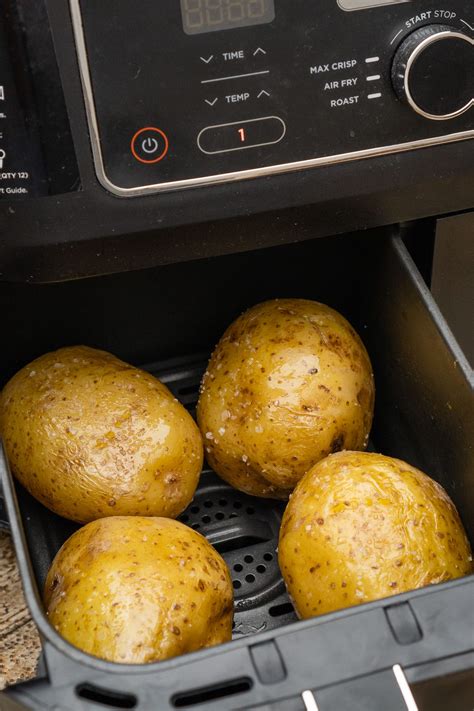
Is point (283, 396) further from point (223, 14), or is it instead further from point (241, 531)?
point (223, 14)

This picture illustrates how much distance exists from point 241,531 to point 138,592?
234mm

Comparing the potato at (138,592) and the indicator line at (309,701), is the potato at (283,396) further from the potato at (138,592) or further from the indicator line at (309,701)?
the indicator line at (309,701)

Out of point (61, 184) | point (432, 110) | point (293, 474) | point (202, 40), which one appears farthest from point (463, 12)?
point (293, 474)

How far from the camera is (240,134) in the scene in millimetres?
651

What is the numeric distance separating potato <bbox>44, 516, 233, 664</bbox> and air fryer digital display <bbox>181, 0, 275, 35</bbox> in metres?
0.40

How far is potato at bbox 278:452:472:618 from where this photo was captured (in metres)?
0.67

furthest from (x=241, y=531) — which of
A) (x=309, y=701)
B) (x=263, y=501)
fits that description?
(x=309, y=701)

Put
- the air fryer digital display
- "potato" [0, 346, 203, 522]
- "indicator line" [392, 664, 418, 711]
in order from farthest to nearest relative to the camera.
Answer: "potato" [0, 346, 203, 522], the air fryer digital display, "indicator line" [392, 664, 418, 711]

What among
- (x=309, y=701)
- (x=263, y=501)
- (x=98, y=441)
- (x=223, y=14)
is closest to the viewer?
(x=309, y=701)

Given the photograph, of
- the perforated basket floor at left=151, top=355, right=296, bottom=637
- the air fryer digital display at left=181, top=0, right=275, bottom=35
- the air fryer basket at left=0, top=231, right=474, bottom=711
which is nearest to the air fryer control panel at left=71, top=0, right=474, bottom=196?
the air fryer digital display at left=181, top=0, right=275, bottom=35

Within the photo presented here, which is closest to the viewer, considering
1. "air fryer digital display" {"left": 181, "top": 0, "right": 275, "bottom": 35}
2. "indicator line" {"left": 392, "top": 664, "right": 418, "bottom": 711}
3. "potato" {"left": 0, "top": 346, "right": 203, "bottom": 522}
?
"indicator line" {"left": 392, "top": 664, "right": 418, "bottom": 711}

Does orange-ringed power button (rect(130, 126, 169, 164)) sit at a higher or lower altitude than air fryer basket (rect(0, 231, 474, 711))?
higher

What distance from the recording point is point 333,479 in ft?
2.40

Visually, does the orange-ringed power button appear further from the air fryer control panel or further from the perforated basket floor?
the perforated basket floor
